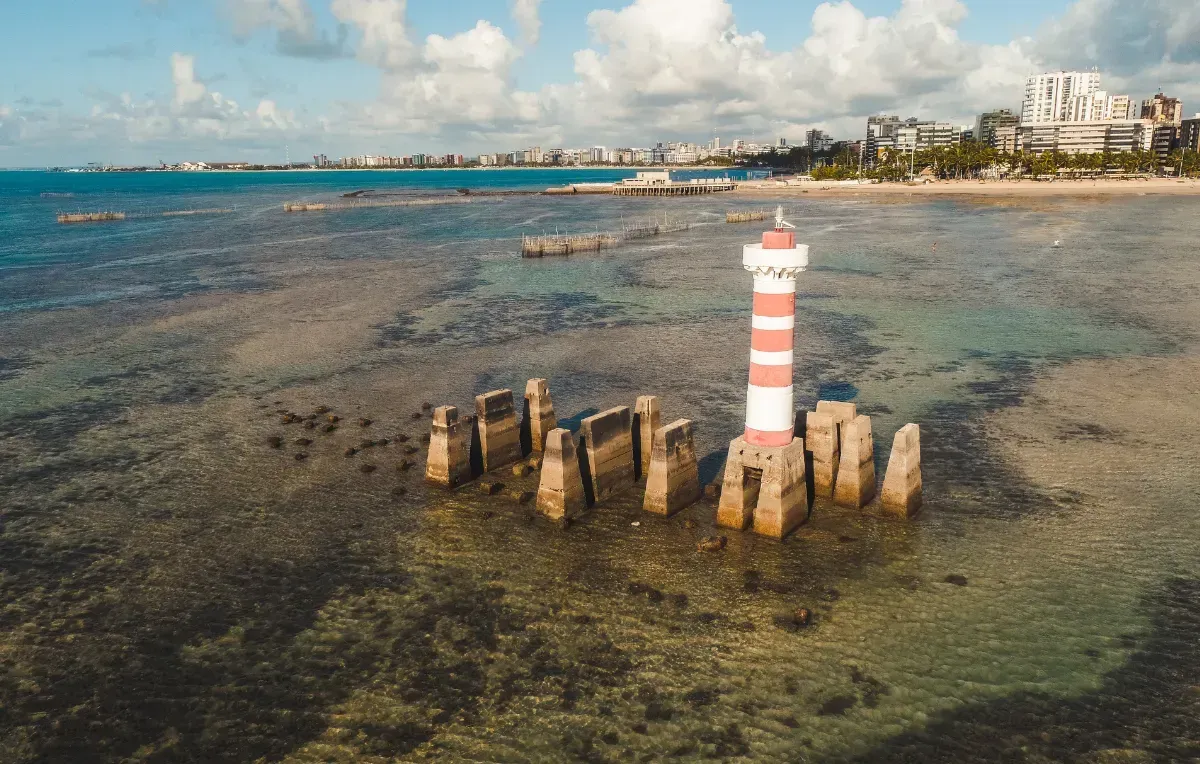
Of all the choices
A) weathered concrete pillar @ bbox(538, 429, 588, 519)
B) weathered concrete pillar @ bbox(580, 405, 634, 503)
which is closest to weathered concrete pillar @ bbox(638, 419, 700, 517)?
weathered concrete pillar @ bbox(580, 405, 634, 503)

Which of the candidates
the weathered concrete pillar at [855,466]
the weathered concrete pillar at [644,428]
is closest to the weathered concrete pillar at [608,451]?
the weathered concrete pillar at [644,428]

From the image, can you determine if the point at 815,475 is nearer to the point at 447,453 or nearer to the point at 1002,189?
the point at 447,453

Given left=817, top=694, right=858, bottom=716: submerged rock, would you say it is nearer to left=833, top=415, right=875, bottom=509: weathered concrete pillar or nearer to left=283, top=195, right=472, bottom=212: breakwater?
left=833, top=415, right=875, bottom=509: weathered concrete pillar

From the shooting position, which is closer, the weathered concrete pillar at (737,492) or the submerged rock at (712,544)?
the submerged rock at (712,544)

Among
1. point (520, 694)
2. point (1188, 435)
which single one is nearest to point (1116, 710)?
point (520, 694)

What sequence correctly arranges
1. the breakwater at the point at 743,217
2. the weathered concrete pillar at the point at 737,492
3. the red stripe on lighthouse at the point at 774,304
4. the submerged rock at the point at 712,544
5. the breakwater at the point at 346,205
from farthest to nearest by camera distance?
1. the breakwater at the point at 346,205
2. the breakwater at the point at 743,217
3. the weathered concrete pillar at the point at 737,492
4. the submerged rock at the point at 712,544
5. the red stripe on lighthouse at the point at 774,304

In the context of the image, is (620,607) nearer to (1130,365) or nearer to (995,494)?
(995,494)

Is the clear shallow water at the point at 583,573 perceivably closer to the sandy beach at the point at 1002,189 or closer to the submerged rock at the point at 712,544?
the submerged rock at the point at 712,544
